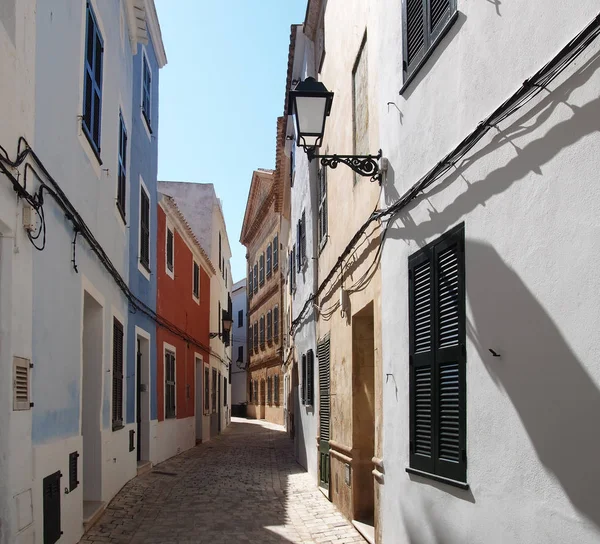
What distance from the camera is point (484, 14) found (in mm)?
4500

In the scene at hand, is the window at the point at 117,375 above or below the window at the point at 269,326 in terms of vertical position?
below

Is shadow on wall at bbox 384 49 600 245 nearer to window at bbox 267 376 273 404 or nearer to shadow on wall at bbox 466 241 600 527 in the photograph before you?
shadow on wall at bbox 466 241 600 527

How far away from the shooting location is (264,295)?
112ft

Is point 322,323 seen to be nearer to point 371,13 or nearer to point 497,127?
point 371,13

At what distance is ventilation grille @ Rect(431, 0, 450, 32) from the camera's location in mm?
5240

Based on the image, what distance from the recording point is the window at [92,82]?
322 inches

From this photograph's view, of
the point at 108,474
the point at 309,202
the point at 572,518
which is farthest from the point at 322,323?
the point at 572,518

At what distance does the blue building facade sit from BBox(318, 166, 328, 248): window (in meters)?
3.01

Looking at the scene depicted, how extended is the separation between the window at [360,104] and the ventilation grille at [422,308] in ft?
8.59

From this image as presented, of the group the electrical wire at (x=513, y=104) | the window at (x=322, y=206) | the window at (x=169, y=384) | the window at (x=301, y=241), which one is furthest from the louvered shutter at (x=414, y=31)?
the window at (x=169, y=384)

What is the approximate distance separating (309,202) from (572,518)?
10428mm

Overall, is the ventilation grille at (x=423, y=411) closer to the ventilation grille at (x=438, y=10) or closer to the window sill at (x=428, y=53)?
the window sill at (x=428, y=53)

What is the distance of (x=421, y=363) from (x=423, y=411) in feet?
1.14

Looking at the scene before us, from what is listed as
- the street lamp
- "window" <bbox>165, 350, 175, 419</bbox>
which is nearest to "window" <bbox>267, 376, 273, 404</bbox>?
"window" <bbox>165, 350, 175, 419</bbox>
